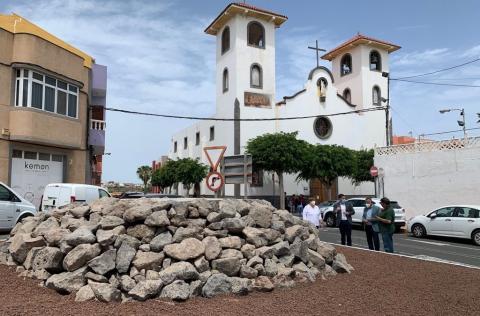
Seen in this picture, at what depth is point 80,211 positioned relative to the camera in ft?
28.7

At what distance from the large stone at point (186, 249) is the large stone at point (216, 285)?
1.64 feet

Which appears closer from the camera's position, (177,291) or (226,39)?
(177,291)

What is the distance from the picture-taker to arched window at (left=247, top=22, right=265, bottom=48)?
130 ft

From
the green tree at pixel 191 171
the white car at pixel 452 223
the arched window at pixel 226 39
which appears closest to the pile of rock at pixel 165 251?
the white car at pixel 452 223

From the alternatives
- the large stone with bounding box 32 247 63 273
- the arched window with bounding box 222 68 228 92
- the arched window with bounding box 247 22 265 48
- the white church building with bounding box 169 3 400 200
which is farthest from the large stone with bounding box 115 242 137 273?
the arched window with bounding box 247 22 265 48

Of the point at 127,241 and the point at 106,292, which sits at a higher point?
the point at 127,241

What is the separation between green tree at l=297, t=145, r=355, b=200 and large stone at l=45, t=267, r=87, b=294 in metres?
29.1

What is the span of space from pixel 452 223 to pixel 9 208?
1643 cm

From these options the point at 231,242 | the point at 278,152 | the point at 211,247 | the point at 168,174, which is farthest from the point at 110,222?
the point at 168,174

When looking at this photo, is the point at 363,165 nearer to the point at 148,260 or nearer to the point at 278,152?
the point at 278,152

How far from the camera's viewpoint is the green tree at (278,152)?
33.9 metres

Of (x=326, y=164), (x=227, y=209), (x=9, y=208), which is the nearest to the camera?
(x=227, y=209)

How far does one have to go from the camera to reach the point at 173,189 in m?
59.8

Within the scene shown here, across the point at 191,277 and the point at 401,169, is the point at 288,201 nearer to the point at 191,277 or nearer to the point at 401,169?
the point at 401,169
